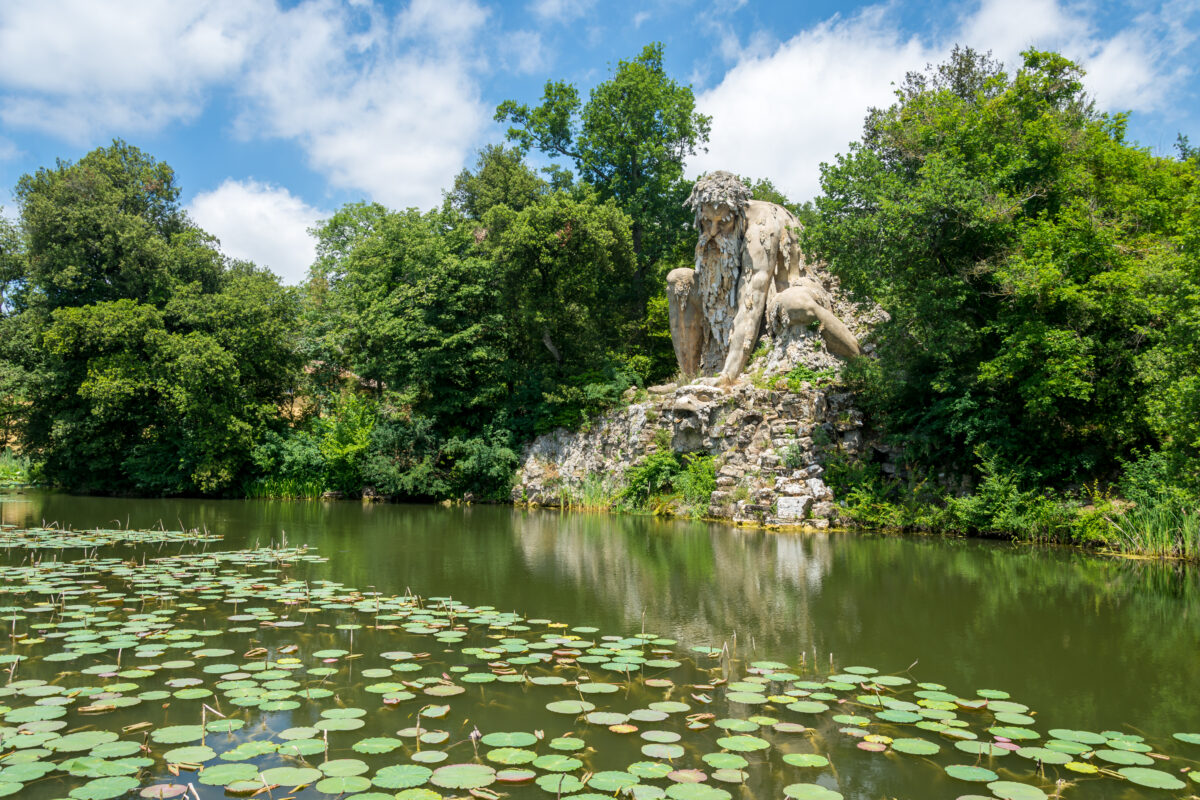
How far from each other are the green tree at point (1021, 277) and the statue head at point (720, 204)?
13.5 feet

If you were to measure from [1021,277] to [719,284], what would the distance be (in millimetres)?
10150

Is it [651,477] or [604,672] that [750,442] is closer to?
→ [651,477]

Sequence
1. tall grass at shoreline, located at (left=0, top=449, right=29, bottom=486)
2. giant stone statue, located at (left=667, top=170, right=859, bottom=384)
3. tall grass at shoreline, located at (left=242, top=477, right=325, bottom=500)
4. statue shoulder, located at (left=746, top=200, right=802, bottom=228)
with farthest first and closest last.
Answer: tall grass at shoreline, located at (left=0, top=449, right=29, bottom=486) → tall grass at shoreline, located at (left=242, top=477, right=325, bottom=500) → statue shoulder, located at (left=746, top=200, right=802, bottom=228) → giant stone statue, located at (left=667, top=170, right=859, bottom=384)

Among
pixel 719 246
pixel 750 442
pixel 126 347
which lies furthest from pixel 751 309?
pixel 126 347

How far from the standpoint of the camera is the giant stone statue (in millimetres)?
23312

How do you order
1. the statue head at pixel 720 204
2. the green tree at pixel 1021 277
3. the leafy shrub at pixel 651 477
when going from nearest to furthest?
the green tree at pixel 1021 277
the leafy shrub at pixel 651 477
the statue head at pixel 720 204

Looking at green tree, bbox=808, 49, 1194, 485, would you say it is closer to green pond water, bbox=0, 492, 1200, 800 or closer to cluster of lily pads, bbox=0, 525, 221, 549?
green pond water, bbox=0, 492, 1200, 800

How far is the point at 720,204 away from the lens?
77.0 feet

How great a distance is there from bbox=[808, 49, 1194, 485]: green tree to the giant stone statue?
126 inches

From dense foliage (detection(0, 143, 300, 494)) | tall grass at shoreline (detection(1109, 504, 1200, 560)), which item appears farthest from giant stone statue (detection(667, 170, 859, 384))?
dense foliage (detection(0, 143, 300, 494))

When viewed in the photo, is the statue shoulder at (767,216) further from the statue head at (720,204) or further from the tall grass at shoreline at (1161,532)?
the tall grass at shoreline at (1161,532)

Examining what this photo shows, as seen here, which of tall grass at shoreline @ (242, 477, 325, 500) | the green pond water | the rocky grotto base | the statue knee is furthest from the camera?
tall grass at shoreline @ (242, 477, 325, 500)

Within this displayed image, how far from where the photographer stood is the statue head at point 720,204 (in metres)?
23.5

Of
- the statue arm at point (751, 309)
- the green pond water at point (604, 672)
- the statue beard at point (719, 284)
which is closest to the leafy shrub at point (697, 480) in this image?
the statue arm at point (751, 309)
